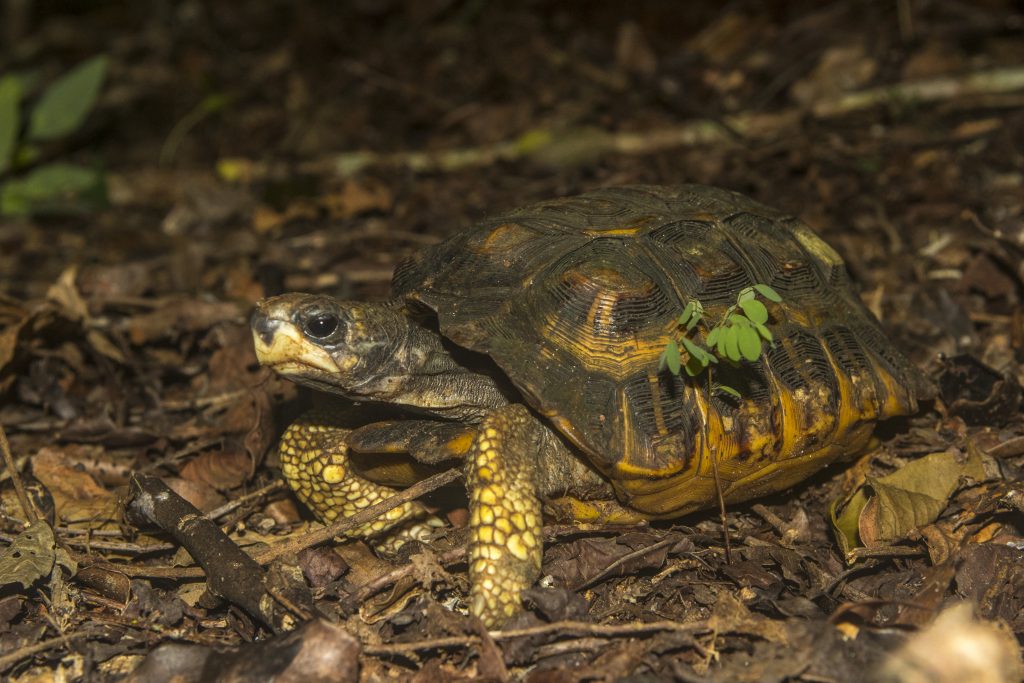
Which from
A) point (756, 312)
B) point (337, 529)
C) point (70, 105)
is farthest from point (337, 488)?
point (70, 105)

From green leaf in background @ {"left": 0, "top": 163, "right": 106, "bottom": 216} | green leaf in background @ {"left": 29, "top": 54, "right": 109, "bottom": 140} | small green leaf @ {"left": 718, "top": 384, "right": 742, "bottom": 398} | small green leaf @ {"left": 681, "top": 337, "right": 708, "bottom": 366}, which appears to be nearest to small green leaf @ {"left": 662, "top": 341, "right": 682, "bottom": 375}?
small green leaf @ {"left": 681, "top": 337, "right": 708, "bottom": 366}

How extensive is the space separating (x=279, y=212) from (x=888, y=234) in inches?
165

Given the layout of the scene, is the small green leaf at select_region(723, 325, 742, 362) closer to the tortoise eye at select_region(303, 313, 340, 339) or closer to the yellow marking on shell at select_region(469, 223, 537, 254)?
the yellow marking on shell at select_region(469, 223, 537, 254)

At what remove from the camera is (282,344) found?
3303mm

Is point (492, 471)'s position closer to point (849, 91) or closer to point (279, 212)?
point (279, 212)

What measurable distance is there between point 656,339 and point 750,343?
383 mm

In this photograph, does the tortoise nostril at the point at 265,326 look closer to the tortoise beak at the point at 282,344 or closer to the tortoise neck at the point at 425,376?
the tortoise beak at the point at 282,344

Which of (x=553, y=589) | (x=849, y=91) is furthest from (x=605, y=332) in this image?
(x=849, y=91)

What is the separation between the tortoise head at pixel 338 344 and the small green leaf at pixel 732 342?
1166mm

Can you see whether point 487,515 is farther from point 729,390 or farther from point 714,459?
point 729,390

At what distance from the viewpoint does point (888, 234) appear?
570 cm

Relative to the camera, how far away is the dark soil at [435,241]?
3104 mm

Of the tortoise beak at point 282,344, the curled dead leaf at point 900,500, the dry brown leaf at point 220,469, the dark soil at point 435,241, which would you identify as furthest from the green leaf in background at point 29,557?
the curled dead leaf at point 900,500

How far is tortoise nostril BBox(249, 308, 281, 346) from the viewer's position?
3.27 metres
